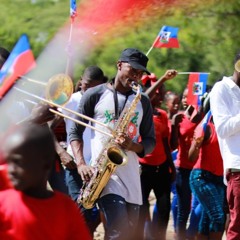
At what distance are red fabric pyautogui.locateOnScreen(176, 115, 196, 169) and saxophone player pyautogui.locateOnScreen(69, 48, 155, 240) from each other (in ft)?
7.09

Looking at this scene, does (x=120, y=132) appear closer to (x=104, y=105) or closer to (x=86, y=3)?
(x=104, y=105)

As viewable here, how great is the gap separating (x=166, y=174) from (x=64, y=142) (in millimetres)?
1267

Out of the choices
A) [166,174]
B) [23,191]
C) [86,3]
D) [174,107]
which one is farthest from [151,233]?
[23,191]

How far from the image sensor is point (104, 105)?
6594 millimetres

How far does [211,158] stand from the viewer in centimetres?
823

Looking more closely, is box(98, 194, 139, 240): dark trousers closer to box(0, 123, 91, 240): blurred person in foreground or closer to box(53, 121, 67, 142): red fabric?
box(53, 121, 67, 142): red fabric

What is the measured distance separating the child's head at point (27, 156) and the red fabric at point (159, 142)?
471 cm

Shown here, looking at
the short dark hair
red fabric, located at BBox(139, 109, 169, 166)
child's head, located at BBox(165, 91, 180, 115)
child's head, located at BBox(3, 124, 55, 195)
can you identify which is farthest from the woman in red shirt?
child's head, located at BBox(3, 124, 55, 195)

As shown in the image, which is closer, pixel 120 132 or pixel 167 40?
pixel 120 132

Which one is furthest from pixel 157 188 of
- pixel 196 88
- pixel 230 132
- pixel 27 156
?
pixel 27 156

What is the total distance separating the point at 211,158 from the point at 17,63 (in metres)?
3.47

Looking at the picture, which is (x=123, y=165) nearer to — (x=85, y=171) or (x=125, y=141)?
(x=125, y=141)

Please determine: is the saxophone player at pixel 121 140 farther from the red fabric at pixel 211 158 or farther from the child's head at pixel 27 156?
the child's head at pixel 27 156

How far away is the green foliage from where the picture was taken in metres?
12.4
